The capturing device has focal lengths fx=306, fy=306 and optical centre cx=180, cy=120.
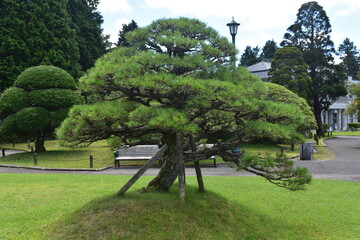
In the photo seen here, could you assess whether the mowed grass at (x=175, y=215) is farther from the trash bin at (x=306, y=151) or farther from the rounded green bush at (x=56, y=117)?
the rounded green bush at (x=56, y=117)

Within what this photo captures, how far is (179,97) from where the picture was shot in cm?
542

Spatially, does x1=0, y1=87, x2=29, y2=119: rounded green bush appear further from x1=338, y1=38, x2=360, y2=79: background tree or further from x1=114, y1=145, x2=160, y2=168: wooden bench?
x1=338, y1=38, x2=360, y2=79: background tree

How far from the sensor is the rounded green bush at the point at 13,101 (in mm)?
17281

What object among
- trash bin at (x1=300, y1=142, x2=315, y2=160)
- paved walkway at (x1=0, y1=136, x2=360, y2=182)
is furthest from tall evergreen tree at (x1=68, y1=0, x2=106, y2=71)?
trash bin at (x1=300, y1=142, x2=315, y2=160)

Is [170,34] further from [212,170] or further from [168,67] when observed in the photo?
[212,170]

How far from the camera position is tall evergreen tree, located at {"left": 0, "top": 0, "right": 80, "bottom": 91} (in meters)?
25.6

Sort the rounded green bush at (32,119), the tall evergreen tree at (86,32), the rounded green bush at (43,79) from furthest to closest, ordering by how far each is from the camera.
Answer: the tall evergreen tree at (86,32)
the rounded green bush at (43,79)
the rounded green bush at (32,119)

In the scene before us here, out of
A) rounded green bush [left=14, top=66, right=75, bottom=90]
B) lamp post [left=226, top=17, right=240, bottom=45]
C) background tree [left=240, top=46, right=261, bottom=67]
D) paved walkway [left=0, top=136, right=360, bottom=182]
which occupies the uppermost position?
background tree [left=240, top=46, right=261, bottom=67]

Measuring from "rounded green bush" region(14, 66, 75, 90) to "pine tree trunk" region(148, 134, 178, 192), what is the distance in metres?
13.6

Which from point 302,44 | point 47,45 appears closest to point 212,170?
point 47,45

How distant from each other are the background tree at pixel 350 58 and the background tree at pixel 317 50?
5125 cm

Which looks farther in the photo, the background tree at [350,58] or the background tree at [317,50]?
the background tree at [350,58]

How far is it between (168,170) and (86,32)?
31.5 m

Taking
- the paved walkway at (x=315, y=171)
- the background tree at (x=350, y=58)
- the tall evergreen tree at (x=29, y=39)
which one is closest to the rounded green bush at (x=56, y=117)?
the paved walkway at (x=315, y=171)
